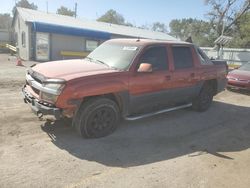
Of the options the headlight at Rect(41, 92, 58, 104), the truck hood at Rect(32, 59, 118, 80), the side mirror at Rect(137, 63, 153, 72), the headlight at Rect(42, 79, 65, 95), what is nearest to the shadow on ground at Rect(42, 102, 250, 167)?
the headlight at Rect(41, 92, 58, 104)

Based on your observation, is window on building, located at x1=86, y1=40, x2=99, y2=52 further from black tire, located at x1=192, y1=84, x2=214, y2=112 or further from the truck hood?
the truck hood

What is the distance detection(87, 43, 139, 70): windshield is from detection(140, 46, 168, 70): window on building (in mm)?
253

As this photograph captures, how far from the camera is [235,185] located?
418cm

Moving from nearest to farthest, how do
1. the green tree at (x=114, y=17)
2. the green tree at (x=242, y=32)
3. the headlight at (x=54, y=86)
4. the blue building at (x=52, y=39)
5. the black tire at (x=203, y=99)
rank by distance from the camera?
the headlight at (x=54, y=86) → the black tire at (x=203, y=99) → the blue building at (x=52, y=39) → the green tree at (x=242, y=32) → the green tree at (x=114, y=17)

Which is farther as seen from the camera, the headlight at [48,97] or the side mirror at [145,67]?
the side mirror at [145,67]

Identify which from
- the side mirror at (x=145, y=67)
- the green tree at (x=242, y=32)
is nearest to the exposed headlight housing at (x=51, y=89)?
the side mirror at (x=145, y=67)

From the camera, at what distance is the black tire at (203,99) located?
25.5 ft

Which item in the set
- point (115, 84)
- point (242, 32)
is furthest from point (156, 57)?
point (242, 32)

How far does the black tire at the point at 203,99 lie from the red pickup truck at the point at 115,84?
33 cm

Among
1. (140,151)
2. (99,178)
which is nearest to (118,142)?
(140,151)

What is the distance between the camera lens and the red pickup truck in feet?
16.0

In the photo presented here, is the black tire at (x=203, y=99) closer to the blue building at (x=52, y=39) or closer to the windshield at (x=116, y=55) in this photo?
the windshield at (x=116, y=55)

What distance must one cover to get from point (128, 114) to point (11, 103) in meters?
3.43

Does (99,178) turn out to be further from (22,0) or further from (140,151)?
(22,0)
